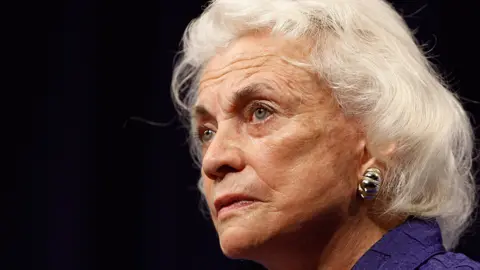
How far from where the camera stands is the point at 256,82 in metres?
1.49

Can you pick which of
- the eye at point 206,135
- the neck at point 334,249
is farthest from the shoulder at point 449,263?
the eye at point 206,135

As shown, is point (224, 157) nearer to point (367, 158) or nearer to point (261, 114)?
point (261, 114)

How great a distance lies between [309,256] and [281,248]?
0.06 meters

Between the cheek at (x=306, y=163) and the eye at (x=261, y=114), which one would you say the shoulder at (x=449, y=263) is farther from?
the eye at (x=261, y=114)

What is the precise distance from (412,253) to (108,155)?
43.5 inches

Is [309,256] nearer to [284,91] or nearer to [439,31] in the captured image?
[284,91]

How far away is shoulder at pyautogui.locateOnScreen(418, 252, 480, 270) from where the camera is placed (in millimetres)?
1366

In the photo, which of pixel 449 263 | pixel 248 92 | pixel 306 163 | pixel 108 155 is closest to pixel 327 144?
pixel 306 163

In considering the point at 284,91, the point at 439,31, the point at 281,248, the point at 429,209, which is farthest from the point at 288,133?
the point at 439,31

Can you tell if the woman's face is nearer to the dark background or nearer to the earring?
the earring

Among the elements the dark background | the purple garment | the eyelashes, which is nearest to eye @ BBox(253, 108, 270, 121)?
the eyelashes

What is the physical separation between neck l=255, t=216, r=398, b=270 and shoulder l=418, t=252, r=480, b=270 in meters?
0.12

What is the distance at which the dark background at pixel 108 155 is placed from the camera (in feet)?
7.34

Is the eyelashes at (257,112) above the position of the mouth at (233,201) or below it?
above
